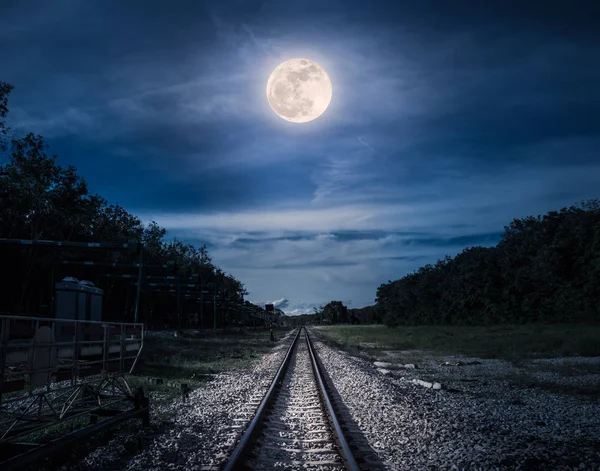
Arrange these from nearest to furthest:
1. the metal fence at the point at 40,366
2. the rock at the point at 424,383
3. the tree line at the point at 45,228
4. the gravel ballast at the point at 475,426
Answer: the metal fence at the point at 40,366 → the gravel ballast at the point at 475,426 → the rock at the point at 424,383 → the tree line at the point at 45,228

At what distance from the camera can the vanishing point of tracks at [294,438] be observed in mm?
6109

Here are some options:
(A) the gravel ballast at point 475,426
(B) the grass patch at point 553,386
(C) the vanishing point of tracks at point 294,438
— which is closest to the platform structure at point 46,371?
(C) the vanishing point of tracks at point 294,438

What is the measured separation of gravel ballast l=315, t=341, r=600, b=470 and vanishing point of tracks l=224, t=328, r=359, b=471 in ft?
1.84

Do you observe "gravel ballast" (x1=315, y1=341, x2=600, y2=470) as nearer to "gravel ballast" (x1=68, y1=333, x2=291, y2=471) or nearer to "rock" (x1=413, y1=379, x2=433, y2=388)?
"rock" (x1=413, y1=379, x2=433, y2=388)

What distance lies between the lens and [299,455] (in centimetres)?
655

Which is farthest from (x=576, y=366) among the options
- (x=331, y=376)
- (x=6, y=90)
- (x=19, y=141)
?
(x=19, y=141)

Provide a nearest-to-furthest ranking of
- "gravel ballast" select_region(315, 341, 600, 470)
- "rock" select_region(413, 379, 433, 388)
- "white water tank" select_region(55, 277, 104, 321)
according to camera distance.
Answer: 1. "gravel ballast" select_region(315, 341, 600, 470)
2. "rock" select_region(413, 379, 433, 388)
3. "white water tank" select_region(55, 277, 104, 321)

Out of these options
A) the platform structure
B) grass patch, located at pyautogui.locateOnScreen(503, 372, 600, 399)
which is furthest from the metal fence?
grass patch, located at pyautogui.locateOnScreen(503, 372, 600, 399)

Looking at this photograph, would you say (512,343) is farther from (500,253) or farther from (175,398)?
(500,253)

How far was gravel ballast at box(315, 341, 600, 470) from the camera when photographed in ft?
20.6

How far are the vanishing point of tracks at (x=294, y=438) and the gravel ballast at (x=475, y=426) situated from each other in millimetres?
561

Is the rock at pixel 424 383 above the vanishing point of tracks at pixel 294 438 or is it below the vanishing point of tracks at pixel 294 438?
below

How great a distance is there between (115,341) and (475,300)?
5388cm

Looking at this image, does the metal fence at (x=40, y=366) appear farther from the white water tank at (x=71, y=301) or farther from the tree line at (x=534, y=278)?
the tree line at (x=534, y=278)
